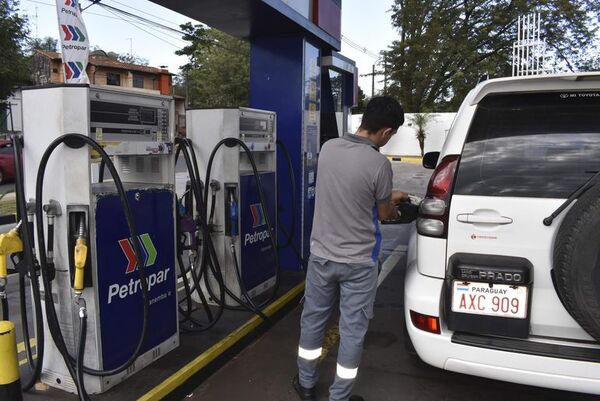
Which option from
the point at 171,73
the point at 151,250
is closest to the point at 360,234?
the point at 151,250

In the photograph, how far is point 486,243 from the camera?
8.11ft

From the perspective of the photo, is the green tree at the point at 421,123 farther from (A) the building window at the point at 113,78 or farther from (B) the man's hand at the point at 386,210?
(B) the man's hand at the point at 386,210

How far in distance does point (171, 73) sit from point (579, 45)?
1410 inches

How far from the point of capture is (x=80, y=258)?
2.53m

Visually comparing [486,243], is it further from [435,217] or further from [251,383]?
[251,383]

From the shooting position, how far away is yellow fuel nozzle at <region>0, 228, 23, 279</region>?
2536 mm

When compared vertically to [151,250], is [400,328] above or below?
below

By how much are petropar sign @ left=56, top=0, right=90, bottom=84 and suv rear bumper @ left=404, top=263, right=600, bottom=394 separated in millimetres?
2365

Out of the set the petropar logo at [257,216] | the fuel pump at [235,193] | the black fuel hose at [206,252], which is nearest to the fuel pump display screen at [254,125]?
the fuel pump at [235,193]

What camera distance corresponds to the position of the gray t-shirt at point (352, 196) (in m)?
2.62

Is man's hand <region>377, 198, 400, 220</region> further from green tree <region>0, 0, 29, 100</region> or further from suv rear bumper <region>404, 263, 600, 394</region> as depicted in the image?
green tree <region>0, 0, 29, 100</region>

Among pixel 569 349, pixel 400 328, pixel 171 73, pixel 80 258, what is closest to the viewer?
pixel 569 349

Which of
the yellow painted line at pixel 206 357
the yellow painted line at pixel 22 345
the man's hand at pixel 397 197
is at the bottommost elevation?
the yellow painted line at pixel 22 345

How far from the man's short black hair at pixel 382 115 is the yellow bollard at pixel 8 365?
6.86ft
